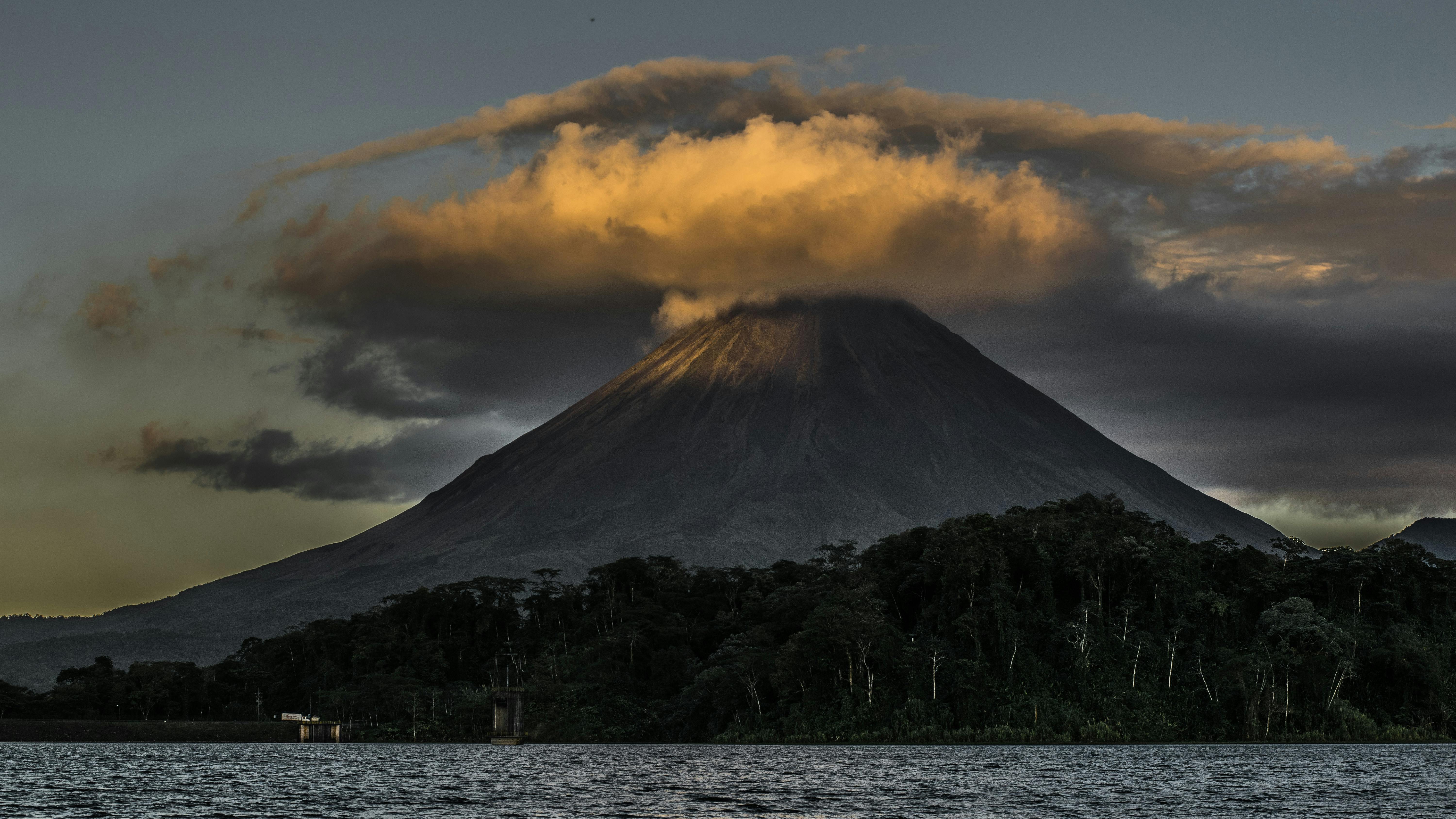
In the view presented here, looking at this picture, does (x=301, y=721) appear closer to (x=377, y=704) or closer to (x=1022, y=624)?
(x=377, y=704)

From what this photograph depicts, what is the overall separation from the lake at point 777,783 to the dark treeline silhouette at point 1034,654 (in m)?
9.12

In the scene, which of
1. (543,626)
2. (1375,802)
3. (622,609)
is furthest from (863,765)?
(543,626)

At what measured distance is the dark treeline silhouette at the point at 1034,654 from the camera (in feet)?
438

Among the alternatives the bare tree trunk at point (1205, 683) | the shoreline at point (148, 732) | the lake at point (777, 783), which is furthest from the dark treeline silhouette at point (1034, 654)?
the shoreline at point (148, 732)

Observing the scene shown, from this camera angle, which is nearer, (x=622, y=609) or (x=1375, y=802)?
(x=1375, y=802)

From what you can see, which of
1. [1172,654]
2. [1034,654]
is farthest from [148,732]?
[1172,654]

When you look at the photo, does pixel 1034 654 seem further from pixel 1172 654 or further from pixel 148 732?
pixel 148 732

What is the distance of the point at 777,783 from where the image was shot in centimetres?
8069

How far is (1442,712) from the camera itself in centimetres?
13312

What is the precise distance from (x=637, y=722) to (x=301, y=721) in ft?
159

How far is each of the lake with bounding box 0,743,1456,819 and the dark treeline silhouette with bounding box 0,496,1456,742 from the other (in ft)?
29.9

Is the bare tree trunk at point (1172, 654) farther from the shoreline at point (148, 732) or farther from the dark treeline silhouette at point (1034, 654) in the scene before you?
the shoreline at point (148, 732)

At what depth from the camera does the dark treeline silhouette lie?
5261 inches

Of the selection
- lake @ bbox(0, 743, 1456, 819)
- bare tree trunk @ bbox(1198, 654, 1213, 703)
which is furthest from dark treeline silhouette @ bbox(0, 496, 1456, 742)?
lake @ bbox(0, 743, 1456, 819)
